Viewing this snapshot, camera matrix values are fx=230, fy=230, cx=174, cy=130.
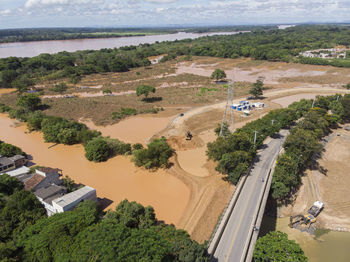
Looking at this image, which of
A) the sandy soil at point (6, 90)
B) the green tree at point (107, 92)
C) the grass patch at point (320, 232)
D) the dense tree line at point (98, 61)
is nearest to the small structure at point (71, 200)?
the grass patch at point (320, 232)

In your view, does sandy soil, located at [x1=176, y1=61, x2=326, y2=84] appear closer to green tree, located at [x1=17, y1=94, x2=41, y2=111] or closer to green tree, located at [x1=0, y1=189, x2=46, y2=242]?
green tree, located at [x1=17, y1=94, x2=41, y2=111]

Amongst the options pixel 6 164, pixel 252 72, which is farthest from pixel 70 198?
pixel 252 72

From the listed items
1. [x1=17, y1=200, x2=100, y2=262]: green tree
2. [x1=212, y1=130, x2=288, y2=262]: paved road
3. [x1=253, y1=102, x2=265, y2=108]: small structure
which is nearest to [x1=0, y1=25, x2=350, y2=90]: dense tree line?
[x1=253, y1=102, x2=265, y2=108]: small structure

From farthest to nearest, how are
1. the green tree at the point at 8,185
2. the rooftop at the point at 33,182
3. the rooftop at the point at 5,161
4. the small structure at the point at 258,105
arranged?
the small structure at the point at 258,105, the rooftop at the point at 5,161, the rooftop at the point at 33,182, the green tree at the point at 8,185

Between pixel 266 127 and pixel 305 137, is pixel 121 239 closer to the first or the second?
pixel 305 137

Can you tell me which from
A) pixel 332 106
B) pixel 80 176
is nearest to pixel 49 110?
pixel 80 176

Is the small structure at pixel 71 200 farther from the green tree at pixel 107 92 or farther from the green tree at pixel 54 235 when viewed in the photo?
the green tree at pixel 107 92
